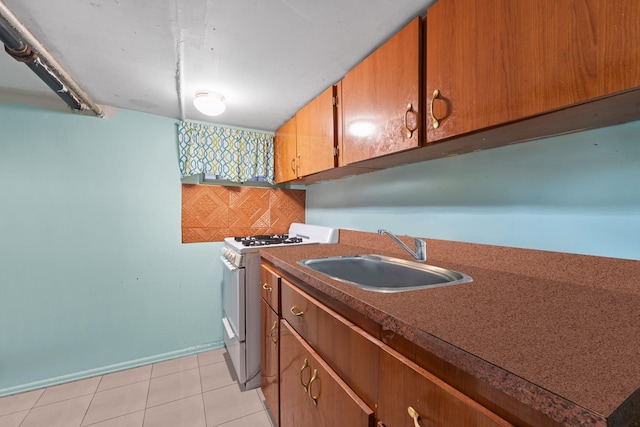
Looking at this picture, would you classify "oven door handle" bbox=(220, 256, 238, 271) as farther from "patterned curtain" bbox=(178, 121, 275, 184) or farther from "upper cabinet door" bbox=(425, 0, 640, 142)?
"upper cabinet door" bbox=(425, 0, 640, 142)

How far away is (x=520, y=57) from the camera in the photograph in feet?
2.34

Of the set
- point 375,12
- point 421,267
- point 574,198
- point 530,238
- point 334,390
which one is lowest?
point 334,390

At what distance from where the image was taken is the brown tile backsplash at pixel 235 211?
7.68 ft

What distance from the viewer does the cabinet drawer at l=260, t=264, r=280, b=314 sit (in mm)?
1383

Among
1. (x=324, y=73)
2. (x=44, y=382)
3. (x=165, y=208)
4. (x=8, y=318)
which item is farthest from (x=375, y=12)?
(x=44, y=382)

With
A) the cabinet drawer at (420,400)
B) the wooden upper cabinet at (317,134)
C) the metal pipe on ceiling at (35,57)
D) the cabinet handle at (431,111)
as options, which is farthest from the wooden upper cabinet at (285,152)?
the cabinet drawer at (420,400)

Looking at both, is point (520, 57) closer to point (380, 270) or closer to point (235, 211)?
point (380, 270)

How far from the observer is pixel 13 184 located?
5.99 feet

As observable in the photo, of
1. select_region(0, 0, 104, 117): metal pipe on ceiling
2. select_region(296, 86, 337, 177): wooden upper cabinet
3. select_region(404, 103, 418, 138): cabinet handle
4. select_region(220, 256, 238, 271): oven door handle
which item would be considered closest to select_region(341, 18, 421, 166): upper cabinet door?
A: select_region(404, 103, 418, 138): cabinet handle

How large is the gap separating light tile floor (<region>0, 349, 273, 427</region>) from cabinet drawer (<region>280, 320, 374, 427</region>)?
0.58 m

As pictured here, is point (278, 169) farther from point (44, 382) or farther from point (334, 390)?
point (44, 382)

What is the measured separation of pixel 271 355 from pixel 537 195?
149cm

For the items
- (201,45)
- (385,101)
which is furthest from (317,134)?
(201,45)

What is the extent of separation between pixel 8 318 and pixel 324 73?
269 centimetres
